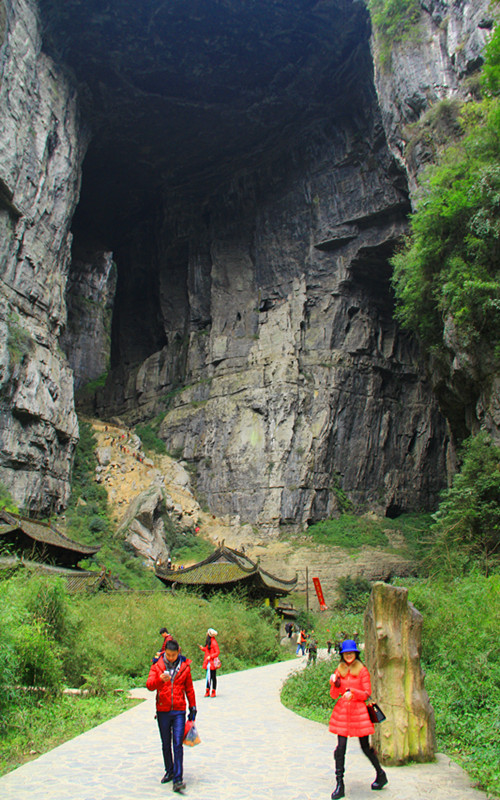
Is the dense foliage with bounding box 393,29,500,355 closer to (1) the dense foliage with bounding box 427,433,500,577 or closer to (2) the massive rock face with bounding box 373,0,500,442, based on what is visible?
(2) the massive rock face with bounding box 373,0,500,442

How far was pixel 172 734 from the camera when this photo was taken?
4.90m

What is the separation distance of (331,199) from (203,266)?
11393 millimetres

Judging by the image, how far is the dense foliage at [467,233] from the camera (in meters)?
16.2

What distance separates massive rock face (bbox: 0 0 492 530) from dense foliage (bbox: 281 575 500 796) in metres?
19.6

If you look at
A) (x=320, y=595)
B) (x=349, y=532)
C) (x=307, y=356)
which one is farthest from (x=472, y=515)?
(x=307, y=356)

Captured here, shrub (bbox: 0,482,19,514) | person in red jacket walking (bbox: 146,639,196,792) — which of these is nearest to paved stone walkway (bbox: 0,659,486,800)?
person in red jacket walking (bbox: 146,639,196,792)

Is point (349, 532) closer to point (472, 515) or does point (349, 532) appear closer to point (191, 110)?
point (472, 515)

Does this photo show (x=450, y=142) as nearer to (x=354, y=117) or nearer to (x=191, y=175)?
(x=354, y=117)

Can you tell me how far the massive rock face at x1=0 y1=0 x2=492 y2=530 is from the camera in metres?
29.2

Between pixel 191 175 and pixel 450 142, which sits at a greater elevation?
pixel 191 175

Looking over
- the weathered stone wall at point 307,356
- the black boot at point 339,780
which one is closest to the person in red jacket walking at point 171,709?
the black boot at point 339,780

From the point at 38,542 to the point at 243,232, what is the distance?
100ft

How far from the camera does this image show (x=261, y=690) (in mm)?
11398

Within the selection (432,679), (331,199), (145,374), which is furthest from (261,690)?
(145,374)
